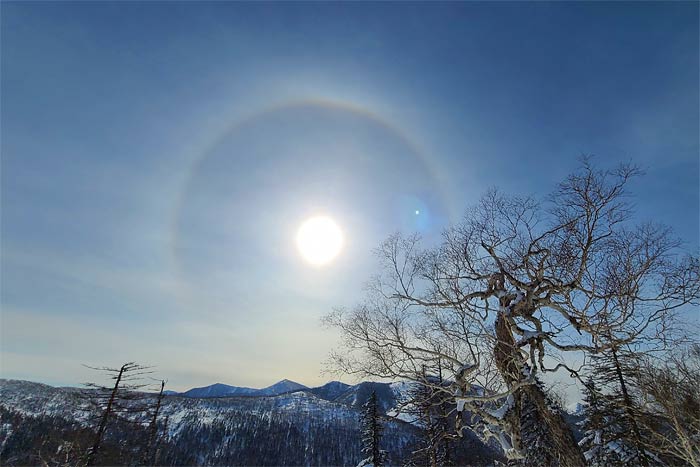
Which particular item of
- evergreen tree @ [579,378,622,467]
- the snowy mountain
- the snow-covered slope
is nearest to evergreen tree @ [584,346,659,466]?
evergreen tree @ [579,378,622,467]

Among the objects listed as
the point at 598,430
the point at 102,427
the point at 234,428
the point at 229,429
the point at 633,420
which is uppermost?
the point at 633,420

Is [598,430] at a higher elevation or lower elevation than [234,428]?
higher

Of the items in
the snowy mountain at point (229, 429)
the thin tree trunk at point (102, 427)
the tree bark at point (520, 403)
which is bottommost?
the snowy mountain at point (229, 429)

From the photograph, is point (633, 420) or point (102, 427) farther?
point (102, 427)

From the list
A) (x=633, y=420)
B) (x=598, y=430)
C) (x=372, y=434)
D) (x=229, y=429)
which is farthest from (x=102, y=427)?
(x=229, y=429)

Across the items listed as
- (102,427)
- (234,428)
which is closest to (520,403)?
(102,427)

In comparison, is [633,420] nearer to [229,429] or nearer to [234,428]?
[229,429]

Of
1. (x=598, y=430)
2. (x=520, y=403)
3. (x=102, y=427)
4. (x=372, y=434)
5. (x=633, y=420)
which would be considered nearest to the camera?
→ (x=520, y=403)

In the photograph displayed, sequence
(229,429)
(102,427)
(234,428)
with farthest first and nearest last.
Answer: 1. (234,428)
2. (229,429)
3. (102,427)

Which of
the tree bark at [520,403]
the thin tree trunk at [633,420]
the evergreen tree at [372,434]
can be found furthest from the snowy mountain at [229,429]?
the tree bark at [520,403]

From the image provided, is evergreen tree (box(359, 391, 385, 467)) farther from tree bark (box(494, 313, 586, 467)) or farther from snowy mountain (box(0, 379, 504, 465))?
snowy mountain (box(0, 379, 504, 465))

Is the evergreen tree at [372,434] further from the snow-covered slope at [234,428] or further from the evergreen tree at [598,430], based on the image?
the snow-covered slope at [234,428]
